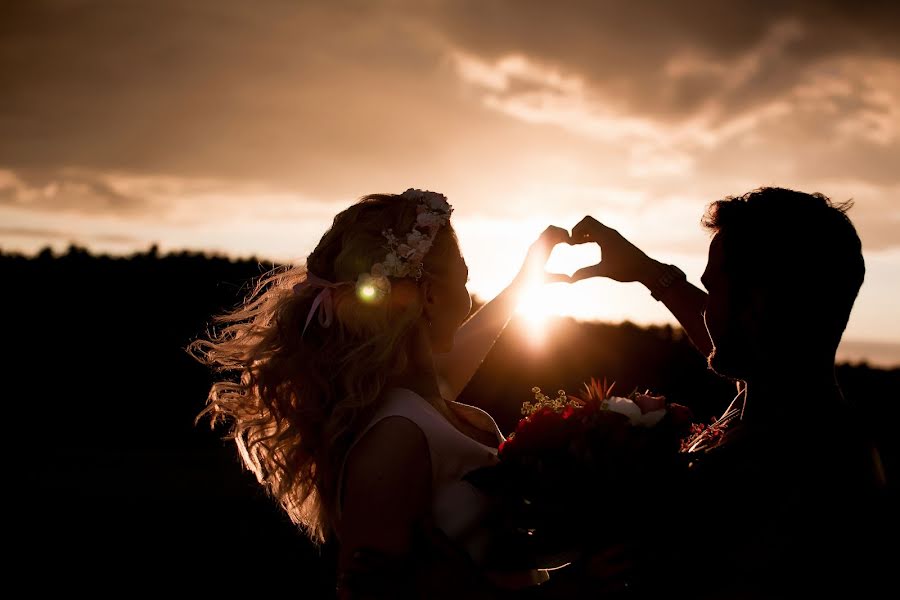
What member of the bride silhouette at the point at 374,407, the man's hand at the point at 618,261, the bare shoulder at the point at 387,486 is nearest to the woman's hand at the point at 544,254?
the man's hand at the point at 618,261

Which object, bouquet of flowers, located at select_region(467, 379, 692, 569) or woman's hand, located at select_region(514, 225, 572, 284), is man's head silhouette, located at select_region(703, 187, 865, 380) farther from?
woman's hand, located at select_region(514, 225, 572, 284)

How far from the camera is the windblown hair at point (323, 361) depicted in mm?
3631

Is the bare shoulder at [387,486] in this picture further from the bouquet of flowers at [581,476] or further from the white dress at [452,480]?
the bouquet of flowers at [581,476]

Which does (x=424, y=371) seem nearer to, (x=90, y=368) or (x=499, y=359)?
(x=499, y=359)

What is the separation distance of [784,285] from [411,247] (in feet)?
5.61

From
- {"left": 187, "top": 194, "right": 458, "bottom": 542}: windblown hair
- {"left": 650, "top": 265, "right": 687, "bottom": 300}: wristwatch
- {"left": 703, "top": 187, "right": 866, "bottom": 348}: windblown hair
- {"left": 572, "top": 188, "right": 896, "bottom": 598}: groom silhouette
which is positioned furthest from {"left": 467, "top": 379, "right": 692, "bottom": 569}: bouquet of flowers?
{"left": 650, "top": 265, "right": 687, "bottom": 300}: wristwatch

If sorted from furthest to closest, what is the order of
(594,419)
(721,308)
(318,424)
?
(318,424) → (721,308) → (594,419)

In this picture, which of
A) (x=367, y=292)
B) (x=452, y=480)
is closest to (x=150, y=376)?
(x=367, y=292)

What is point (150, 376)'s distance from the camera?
1211 centimetres

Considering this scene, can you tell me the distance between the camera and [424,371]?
3.94 m

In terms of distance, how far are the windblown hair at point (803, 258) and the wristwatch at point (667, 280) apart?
135 centimetres

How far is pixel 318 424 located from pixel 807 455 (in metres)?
2.12

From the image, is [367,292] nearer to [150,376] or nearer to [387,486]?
[387,486]

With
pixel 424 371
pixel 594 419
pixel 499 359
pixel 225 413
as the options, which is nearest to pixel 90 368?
pixel 499 359
